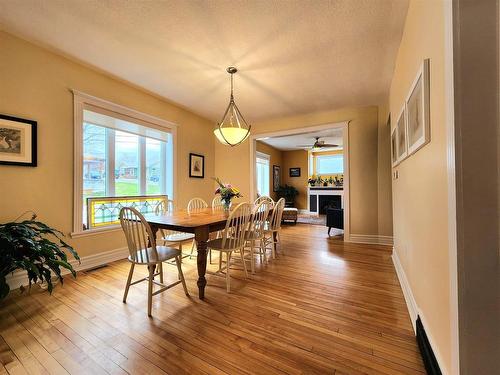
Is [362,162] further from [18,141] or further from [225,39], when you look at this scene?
[18,141]

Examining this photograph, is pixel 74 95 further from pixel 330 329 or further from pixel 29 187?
pixel 330 329

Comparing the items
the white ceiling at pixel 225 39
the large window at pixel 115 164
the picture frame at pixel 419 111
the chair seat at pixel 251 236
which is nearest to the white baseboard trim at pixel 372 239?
the chair seat at pixel 251 236

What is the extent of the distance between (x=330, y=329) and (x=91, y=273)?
273 cm

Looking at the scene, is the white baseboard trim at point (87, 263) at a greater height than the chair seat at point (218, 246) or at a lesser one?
lesser

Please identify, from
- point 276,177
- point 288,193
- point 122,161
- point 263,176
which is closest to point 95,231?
point 122,161

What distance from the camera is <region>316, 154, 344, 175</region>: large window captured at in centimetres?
810

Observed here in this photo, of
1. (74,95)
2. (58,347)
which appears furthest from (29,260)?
(74,95)

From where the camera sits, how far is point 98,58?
2670mm

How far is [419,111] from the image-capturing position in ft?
4.61

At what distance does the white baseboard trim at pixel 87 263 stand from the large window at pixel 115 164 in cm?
39

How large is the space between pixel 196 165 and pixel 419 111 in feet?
13.0

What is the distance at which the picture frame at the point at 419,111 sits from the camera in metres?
Answer: 1.23

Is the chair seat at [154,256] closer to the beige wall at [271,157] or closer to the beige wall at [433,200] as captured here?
the beige wall at [433,200]

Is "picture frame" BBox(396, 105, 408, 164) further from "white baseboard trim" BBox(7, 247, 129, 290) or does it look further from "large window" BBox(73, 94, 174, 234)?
"white baseboard trim" BBox(7, 247, 129, 290)
